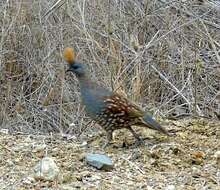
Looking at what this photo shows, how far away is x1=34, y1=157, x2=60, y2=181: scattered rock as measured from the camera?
3.43m

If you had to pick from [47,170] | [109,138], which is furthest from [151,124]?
[47,170]

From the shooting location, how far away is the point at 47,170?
136 inches

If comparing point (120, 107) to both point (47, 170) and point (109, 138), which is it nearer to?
point (109, 138)

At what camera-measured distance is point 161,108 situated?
5281 mm

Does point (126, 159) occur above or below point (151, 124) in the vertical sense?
below

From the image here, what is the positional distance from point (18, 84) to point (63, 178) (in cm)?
254

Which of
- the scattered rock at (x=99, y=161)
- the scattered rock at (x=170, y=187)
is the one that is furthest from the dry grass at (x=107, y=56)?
the scattered rock at (x=170, y=187)

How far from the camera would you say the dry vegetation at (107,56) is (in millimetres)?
5379

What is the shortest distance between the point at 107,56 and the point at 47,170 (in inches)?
89.0

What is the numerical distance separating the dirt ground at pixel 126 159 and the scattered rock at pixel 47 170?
1.1 inches

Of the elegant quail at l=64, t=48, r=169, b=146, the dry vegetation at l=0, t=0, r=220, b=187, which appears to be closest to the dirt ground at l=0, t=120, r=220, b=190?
the elegant quail at l=64, t=48, r=169, b=146

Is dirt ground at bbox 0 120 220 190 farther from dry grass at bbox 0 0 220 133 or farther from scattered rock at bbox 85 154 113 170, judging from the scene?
dry grass at bbox 0 0 220 133

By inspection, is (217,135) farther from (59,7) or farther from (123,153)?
(59,7)

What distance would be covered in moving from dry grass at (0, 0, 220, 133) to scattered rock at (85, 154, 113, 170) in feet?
4.71
